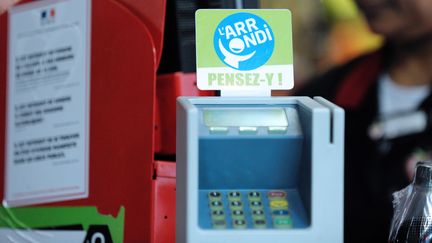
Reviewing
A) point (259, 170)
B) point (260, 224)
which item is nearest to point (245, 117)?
point (259, 170)

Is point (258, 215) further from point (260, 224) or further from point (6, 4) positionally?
point (6, 4)

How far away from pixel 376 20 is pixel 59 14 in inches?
62.7

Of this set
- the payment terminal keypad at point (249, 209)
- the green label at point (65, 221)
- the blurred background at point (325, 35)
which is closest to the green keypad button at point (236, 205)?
the payment terminal keypad at point (249, 209)

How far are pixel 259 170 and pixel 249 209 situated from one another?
0.10 m

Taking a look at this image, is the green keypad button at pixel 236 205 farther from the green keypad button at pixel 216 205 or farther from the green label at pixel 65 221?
the green label at pixel 65 221

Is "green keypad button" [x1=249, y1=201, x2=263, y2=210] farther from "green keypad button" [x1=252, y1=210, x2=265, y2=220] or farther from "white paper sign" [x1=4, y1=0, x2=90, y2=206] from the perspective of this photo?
"white paper sign" [x1=4, y1=0, x2=90, y2=206]

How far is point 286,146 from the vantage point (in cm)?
154

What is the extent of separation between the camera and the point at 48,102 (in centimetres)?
253

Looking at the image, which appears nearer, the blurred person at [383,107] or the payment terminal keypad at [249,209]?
the payment terminal keypad at [249,209]

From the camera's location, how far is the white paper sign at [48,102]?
2.43 meters

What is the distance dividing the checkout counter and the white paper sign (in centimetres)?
91

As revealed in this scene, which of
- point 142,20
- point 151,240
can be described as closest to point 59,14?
point 142,20

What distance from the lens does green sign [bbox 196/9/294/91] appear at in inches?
65.1

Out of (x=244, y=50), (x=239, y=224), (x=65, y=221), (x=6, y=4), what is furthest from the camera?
(x=6, y=4)
